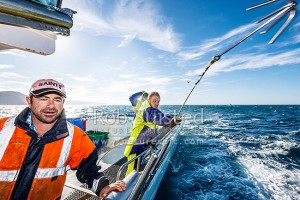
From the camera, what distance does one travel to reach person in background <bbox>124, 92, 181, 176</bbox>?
3826 millimetres

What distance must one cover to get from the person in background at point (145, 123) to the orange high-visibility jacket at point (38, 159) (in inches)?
78.6

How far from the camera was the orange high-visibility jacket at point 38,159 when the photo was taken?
1.60 metres

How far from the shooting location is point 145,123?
3.94 metres

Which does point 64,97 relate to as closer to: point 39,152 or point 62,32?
point 39,152

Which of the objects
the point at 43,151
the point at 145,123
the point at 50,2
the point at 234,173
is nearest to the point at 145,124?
the point at 145,123

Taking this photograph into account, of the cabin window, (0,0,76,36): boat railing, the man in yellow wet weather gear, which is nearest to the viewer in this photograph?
(0,0,76,36): boat railing

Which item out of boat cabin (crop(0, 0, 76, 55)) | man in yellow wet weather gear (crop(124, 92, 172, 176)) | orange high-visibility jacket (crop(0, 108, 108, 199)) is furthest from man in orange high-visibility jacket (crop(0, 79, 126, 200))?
man in yellow wet weather gear (crop(124, 92, 172, 176))

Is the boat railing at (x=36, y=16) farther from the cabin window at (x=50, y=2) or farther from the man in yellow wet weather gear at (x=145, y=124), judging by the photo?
the man in yellow wet weather gear at (x=145, y=124)

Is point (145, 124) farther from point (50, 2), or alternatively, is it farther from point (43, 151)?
point (50, 2)

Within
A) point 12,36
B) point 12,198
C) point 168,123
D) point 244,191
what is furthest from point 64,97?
point 244,191

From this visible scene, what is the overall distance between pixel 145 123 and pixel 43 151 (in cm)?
244

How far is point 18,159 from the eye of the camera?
1631 mm

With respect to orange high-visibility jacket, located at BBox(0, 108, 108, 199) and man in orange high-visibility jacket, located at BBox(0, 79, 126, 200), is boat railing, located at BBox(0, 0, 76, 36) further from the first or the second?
orange high-visibility jacket, located at BBox(0, 108, 108, 199)


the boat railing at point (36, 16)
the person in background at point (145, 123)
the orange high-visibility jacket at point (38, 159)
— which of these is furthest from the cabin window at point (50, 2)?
the person in background at point (145, 123)
